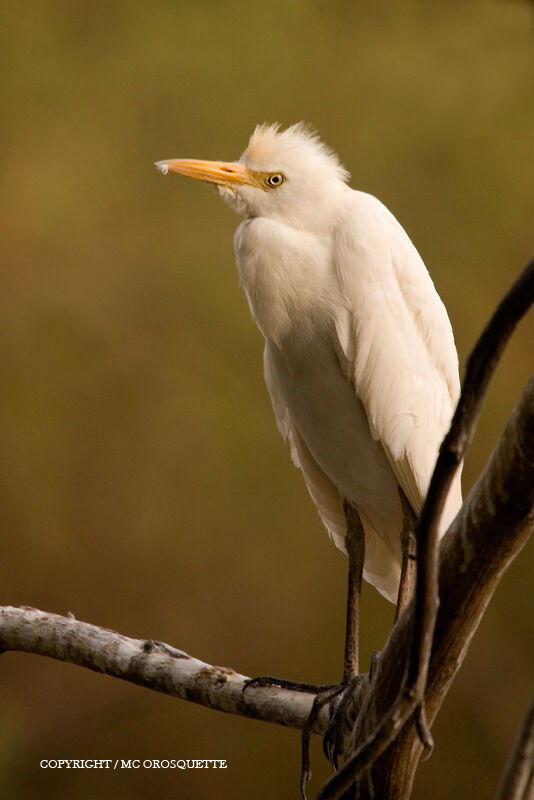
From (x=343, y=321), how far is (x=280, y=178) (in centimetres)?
33

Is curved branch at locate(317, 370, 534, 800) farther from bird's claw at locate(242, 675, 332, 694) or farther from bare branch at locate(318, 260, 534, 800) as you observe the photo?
bird's claw at locate(242, 675, 332, 694)

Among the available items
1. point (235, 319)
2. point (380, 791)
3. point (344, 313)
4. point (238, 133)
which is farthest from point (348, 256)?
point (238, 133)

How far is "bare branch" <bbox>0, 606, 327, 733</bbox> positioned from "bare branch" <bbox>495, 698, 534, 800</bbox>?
0.70 m

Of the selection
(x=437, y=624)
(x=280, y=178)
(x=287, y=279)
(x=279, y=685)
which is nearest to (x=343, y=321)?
(x=287, y=279)

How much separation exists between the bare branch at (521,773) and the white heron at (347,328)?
0.85 metres

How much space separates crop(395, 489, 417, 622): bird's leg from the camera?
4.77ft

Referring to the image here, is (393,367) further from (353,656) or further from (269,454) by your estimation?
(269,454)

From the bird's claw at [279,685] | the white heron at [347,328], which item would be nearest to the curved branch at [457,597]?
Result: the bird's claw at [279,685]

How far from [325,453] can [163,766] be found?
1627 mm

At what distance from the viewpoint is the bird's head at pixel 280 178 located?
159 centimetres

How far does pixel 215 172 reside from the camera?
165 centimetres

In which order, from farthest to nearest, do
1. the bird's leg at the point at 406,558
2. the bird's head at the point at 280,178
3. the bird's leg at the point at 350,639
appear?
1. the bird's head at the point at 280,178
2. the bird's leg at the point at 406,558
3. the bird's leg at the point at 350,639

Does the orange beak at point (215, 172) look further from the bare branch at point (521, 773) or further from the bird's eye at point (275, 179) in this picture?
the bare branch at point (521, 773)

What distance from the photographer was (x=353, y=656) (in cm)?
151
